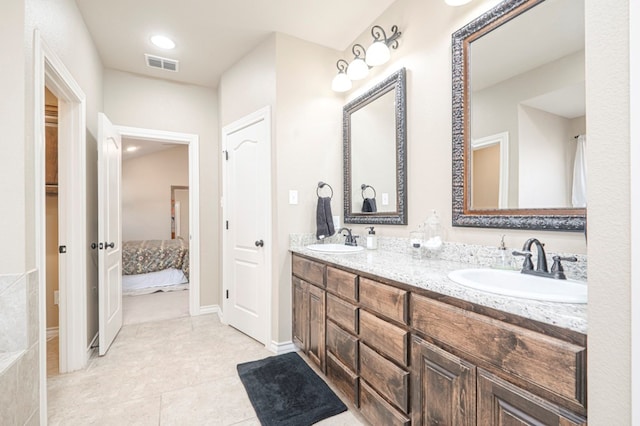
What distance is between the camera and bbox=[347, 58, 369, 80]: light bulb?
7.65 ft

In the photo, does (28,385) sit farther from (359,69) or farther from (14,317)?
(359,69)

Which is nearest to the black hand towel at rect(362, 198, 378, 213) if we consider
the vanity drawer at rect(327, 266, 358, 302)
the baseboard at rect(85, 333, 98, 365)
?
the vanity drawer at rect(327, 266, 358, 302)

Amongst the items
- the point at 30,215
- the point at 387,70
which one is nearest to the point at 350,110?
the point at 387,70

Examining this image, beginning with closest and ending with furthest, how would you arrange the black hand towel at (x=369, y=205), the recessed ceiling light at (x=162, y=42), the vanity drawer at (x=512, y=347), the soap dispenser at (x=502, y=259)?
the vanity drawer at (x=512, y=347) < the soap dispenser at (x=502, y=259) < the black hand towel at (x=369, y=205) < the recessed ceiling light at (x=162, y=42)

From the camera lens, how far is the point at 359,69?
2.34m

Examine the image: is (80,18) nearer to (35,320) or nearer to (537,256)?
(35,320)

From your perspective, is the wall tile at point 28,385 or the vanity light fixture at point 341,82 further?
the vanity light fixture at point 341,82

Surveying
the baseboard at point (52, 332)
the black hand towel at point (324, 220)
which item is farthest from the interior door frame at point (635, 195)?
the baseboard at point (52, 332)

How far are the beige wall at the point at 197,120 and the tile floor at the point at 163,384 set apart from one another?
84 cm

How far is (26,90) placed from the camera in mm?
1403

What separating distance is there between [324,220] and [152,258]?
3393mm

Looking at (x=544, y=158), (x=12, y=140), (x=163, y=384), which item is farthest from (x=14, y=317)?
(x=544, y=158)

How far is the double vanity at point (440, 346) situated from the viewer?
30.7 inches

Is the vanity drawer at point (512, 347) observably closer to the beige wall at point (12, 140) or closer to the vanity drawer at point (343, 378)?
the vanity drawer at point (343, 378)
